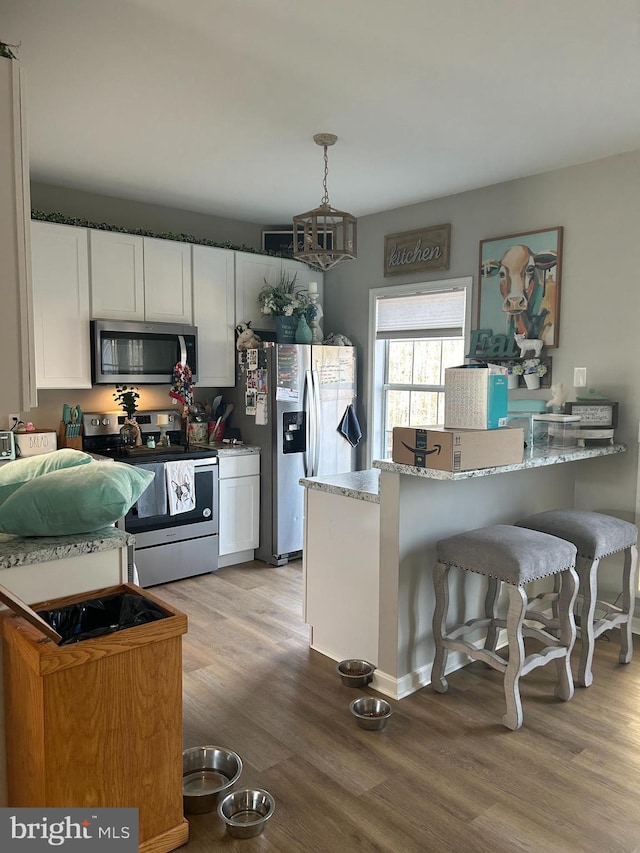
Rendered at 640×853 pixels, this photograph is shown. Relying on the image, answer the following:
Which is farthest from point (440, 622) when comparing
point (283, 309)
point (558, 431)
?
point (283, 309)

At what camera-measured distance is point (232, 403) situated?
504 centimetres

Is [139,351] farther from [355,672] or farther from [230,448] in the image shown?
[355,672]

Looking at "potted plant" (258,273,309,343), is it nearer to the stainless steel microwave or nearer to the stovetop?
the stainless steel microwave

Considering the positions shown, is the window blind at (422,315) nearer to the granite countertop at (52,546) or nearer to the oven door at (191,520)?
the oven door at (191,520)

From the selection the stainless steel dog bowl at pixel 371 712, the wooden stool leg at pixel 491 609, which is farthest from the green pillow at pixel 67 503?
the wooden stool leg at pixel 491 609

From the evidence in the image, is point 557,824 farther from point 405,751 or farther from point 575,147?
point 575,147

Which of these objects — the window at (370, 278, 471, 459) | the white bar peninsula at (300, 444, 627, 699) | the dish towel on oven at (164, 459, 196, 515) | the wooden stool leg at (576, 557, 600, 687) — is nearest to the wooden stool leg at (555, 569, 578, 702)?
the wooden stool leg at (576, 557, 600, 687)

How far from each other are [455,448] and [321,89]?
5.45 feet

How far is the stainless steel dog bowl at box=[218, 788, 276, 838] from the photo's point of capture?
2010 mm

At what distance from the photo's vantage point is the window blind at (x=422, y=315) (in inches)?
180

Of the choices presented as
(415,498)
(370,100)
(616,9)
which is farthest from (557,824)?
(370,100)

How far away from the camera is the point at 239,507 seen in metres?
4.72

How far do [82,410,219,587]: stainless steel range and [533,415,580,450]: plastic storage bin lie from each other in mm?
2177

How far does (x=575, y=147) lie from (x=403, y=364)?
6.49ft
